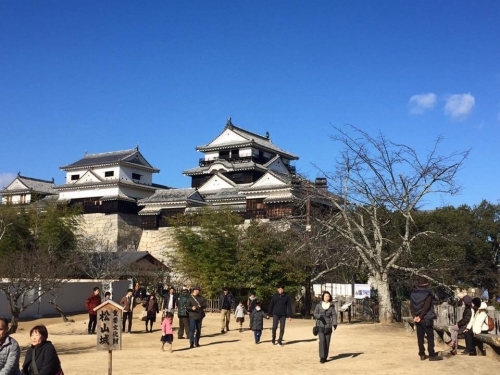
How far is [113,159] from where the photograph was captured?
49.1 metres

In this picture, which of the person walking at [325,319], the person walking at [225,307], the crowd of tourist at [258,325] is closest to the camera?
the crowd of tourist at [258,325]

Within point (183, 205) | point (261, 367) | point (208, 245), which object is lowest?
point (261, 367)

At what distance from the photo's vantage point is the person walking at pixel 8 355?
5324mm

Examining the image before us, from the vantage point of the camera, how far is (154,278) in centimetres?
3341

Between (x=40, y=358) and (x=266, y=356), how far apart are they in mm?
6759

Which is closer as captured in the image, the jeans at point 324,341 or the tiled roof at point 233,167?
the jeans at point 324,341

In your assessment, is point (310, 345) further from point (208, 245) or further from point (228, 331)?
point (208, 245)

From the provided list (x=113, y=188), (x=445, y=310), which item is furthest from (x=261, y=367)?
(x=113, y=188)

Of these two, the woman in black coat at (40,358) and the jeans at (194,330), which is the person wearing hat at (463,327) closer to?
the jeans at (194,330)

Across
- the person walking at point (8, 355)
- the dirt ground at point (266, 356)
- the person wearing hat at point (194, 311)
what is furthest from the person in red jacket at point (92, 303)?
the person walking at point (8, 355)

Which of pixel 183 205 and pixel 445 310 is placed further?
pixel 183 205

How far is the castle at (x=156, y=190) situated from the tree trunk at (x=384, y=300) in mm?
20083

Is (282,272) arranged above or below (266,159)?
below

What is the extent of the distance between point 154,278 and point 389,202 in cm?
1893
